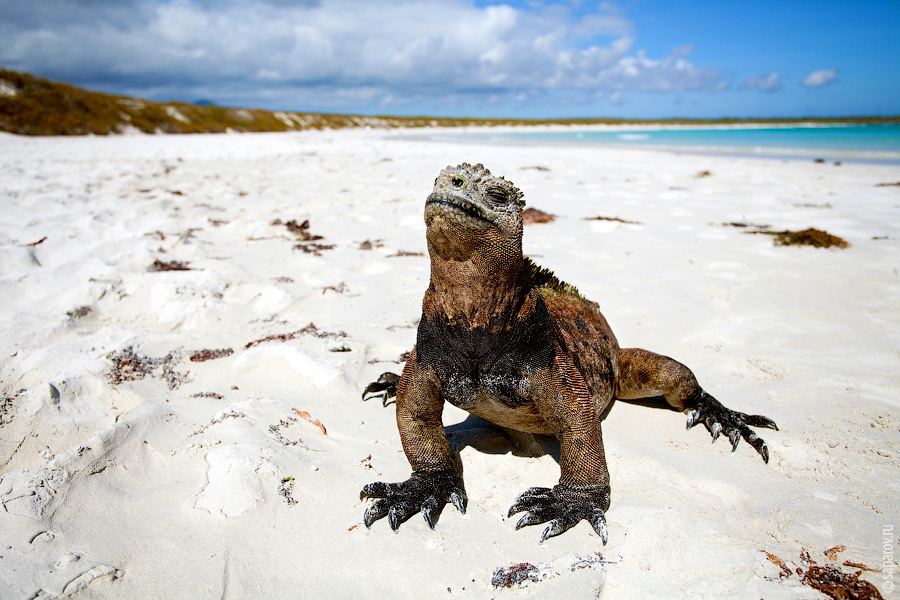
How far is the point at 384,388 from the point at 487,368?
4.39 ft

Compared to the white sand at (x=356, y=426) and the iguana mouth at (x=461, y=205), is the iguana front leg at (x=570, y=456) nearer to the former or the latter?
the white sand at (x=356, y=426)

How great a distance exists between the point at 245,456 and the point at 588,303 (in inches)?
89.5

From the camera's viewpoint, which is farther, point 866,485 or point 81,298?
point 81,298

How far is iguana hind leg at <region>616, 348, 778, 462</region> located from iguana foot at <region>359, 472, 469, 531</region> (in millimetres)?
1463

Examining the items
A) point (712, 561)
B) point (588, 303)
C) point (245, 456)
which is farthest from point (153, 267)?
point (712, 561)

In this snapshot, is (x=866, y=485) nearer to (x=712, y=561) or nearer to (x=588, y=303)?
(x=712, y=561)

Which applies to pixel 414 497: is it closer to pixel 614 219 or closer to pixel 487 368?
pixel 487 368

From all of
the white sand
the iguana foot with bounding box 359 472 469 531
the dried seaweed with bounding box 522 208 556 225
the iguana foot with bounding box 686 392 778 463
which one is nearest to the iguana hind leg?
the iguana foot with bounding box 686 392 778 463

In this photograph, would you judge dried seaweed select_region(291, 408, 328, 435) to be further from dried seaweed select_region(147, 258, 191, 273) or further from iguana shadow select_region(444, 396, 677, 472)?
dried seaweed select_region(147, 258, 191, 273)

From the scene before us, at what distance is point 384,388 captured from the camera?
350cm

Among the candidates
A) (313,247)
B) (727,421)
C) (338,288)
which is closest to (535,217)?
(313,247)

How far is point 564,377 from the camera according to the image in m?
2.44

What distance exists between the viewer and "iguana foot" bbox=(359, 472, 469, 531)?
2.33m

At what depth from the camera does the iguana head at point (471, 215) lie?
2.11 m
